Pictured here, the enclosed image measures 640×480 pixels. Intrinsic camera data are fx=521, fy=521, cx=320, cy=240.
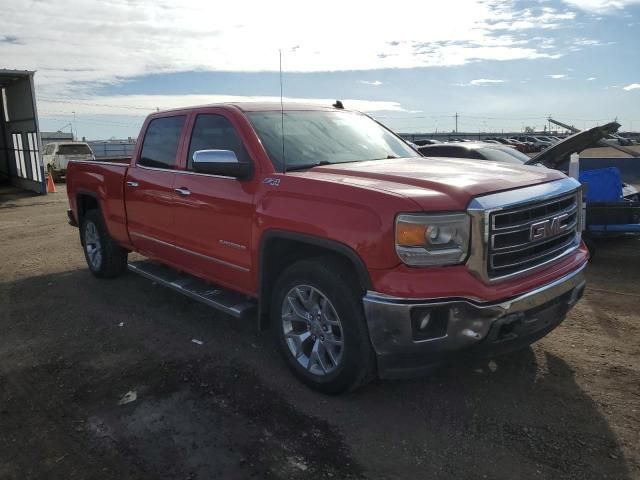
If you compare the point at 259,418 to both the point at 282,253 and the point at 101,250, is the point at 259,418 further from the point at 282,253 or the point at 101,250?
the point at 101,250

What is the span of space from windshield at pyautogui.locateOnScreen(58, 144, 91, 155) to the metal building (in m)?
1.82

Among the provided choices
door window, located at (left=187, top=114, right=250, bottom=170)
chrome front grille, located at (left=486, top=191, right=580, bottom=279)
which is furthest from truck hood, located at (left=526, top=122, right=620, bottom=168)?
door window, located at (left=187, top=114, right=250, bottom=170)

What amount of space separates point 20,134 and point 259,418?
1966 cm

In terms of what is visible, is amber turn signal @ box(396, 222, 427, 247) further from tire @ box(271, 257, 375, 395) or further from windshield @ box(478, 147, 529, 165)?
windshield @ box(478, 147, 529, 165)

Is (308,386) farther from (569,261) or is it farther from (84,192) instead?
(84,192)

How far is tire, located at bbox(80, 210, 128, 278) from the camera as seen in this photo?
21.0 feet

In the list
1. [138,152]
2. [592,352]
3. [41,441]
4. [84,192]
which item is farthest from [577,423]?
[84,192]

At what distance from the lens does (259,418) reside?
333cm

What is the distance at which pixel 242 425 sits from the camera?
3.25m

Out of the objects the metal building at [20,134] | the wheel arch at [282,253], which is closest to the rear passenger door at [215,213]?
the wheel arch at [282,253]

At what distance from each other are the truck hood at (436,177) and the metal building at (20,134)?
1691cm

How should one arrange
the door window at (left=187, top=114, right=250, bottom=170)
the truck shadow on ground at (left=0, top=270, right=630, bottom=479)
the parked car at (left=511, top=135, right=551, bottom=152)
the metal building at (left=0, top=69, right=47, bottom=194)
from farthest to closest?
the parked car at (left=511, top=135, right=551, bottom=152) < the metal building at (left=0, top=69, right=47, bottom=194) < the door window at (left=187, top=114, right=250, bottom=170) < the truck shadow on ground at (left=0, top=270, right=630, bottom=479)

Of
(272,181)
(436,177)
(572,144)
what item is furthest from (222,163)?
(572,144)

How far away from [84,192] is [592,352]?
19.3 ft
